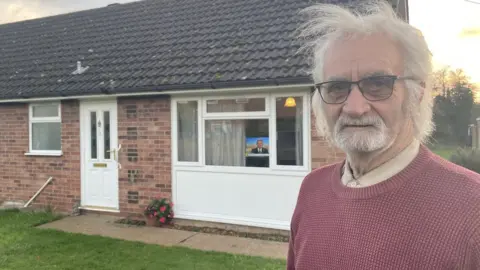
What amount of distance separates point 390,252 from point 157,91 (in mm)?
6727

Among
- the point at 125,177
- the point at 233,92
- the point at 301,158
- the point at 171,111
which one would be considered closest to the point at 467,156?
the point at 301,158

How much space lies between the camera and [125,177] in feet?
26.9

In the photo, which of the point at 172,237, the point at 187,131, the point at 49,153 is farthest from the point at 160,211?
the point at 49,153

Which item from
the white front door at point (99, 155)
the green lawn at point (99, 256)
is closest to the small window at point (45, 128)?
the white front door at point (99, 155)

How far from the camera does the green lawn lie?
5.37 m

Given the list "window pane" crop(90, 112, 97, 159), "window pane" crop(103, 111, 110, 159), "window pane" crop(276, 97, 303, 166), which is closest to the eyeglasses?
"window pane" crop(276, 97, 303, 166)

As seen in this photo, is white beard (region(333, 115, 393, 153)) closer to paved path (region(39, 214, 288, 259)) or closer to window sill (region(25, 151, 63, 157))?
paved path (region(39, 214, 288, 259))

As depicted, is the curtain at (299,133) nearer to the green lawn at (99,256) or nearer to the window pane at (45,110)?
the green lawn at (99,256)

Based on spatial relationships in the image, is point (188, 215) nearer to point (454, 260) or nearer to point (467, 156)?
point (454, 260)

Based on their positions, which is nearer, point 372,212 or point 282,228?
point 372,212

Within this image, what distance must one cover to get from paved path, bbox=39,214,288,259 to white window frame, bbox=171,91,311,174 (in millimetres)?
1212

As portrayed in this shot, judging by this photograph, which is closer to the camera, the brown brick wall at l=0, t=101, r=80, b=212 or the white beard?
the white beard

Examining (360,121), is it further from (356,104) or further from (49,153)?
(49,153)

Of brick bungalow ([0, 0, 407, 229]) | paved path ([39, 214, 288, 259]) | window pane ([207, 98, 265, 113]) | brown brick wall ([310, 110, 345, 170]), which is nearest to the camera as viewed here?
paved path ([39, 214, 288, 259])
